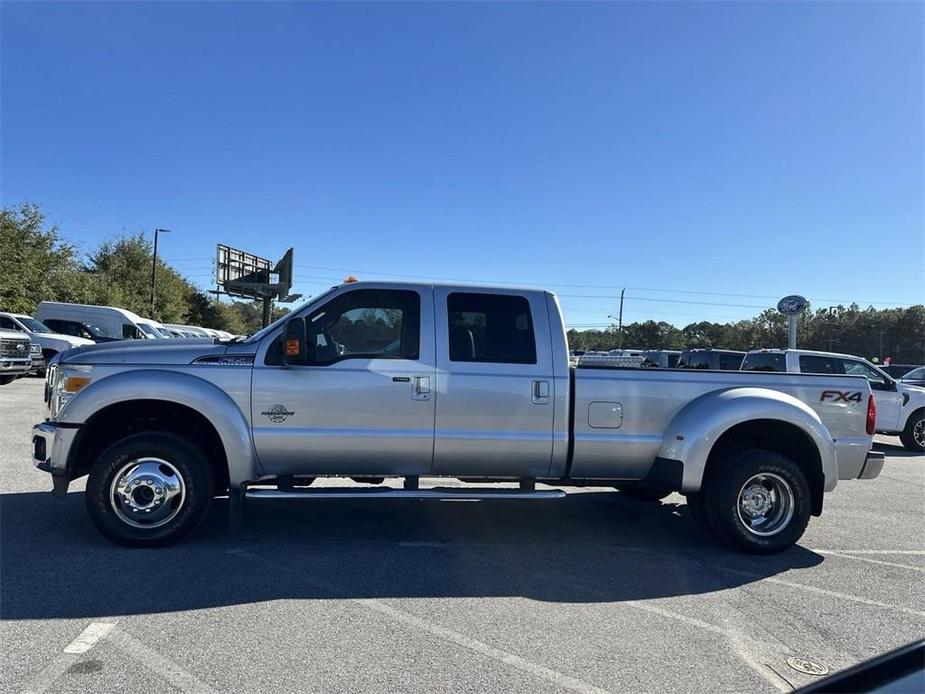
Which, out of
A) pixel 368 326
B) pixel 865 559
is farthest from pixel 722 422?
pixel 368 326

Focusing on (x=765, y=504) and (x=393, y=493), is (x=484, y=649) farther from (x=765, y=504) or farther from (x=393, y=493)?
(x=765, y=504)

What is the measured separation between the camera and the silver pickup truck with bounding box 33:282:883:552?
15.4ft

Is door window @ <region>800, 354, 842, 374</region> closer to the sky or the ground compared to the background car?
closer to the sky

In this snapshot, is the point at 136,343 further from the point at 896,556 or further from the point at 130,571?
the point at 896,556

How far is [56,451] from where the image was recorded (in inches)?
183

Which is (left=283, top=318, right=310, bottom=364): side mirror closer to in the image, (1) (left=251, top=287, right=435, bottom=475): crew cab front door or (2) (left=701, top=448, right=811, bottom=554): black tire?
(1) (left=251, top=287, right=435, bottom=475): crew cab front door

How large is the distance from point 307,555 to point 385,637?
1479 mm

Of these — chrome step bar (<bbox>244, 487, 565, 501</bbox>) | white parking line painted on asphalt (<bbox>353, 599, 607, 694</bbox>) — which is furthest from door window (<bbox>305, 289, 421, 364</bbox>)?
white parking line painted on asphalt (<bbox>353, 599, 607, 694</bbox>)

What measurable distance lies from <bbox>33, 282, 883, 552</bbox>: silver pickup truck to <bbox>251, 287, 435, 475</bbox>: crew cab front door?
0.04 ft

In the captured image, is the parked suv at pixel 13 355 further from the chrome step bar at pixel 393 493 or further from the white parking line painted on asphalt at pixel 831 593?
the white parking line painted on asphalt at pixel 831 593

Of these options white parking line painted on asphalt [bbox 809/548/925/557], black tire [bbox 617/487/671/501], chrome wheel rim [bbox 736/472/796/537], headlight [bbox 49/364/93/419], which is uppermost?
headlight [bbox 49/364/93/419]

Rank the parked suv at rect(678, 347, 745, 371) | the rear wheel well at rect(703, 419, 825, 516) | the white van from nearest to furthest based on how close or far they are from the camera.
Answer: the rear wheel well at rect(703, 419, 825, 516) → the parked suv at rect(678, 347, 745, 371) → the white van

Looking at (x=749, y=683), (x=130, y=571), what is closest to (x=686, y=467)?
(x=749, y=683)

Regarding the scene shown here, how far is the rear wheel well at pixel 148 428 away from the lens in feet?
16.0
